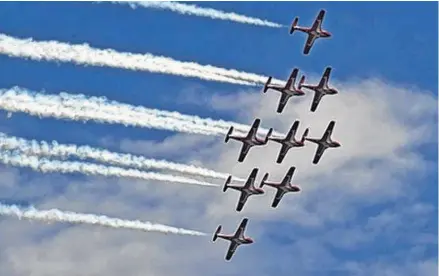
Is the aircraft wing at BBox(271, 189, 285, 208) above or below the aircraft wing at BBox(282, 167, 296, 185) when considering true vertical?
below

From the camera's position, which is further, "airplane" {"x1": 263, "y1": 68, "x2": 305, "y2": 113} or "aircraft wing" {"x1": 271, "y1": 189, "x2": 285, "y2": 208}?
"aircraft wing" {"x1": 271, "y1": 189, "x2": 285, "y2": 208}

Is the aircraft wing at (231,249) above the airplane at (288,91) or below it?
below

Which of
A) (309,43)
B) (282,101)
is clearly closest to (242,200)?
(282,101)

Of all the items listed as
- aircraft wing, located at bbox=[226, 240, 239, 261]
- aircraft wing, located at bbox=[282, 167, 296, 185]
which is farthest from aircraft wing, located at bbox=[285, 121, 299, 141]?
aircraft wing, located at bbox=[226, 240, 239, 261]

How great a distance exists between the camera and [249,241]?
142 metres

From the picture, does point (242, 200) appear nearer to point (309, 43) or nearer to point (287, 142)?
point (287, 142)

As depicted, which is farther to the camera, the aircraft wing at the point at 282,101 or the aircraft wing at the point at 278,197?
the aircraft wing at the point at 278,197

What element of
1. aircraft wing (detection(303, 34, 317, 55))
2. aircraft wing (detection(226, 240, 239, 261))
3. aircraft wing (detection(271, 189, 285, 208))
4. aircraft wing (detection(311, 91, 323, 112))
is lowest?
aircraft wing (detection(226, 240, 239, 261))

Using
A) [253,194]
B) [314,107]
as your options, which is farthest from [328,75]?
[253,194]

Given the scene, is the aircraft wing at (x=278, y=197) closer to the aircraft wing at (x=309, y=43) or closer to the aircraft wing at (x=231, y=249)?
the aircraft wing at (x=231, y=249)

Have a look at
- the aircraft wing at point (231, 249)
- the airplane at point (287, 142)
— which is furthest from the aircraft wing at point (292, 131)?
the aircraft wing at point (231, 249)

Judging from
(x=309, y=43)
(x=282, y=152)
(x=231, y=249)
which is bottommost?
(x=231, y=249)

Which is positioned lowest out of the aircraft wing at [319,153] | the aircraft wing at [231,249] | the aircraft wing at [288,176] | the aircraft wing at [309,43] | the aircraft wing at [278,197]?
the aircraft wing at [231,249]

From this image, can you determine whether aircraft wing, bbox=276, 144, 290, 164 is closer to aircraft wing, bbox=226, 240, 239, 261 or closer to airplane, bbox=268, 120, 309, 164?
airplane, bbox=268, 120, 309, 164
